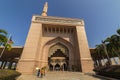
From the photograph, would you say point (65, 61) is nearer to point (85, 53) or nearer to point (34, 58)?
point (85, 53)

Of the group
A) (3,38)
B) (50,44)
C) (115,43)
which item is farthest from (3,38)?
(115,43)

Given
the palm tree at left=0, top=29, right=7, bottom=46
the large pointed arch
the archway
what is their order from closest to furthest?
the palm tree at left=0, top=29, right=7, bottom=46 < the large pointed arch < the archway

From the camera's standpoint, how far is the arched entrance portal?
79.7 ft

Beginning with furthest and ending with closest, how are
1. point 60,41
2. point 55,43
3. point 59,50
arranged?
point 59,50, point 60,41, point 55,43

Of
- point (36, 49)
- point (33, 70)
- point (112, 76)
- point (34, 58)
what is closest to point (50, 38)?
point (36, 49)

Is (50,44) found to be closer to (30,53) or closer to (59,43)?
(59,43)

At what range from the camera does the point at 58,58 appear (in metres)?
24.7

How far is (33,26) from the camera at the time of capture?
2258 centimetres

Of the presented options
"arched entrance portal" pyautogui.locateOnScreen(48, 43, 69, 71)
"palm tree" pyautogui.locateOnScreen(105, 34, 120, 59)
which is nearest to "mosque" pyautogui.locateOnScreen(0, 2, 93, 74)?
"arched entrance portal" pyautogui.locateOnScreen(48, 43, 69, 71)

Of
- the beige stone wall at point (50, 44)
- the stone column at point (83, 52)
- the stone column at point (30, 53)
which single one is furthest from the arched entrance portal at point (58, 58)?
the stone column at point (30, 53)

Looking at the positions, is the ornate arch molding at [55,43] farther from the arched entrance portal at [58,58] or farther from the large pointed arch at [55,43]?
the arched entrance portal at [58,58]

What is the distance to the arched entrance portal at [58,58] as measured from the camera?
24.3 meters

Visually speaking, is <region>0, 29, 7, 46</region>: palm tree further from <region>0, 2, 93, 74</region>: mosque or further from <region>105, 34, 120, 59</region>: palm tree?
<region>105, 34, 120, 59</region>: palm tree

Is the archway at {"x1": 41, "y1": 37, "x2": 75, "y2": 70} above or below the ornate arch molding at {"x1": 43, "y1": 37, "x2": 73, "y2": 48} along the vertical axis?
below
